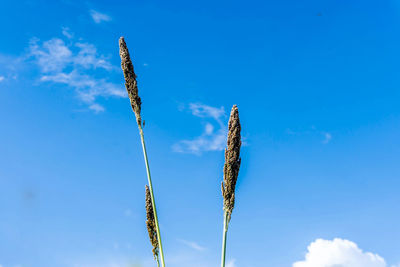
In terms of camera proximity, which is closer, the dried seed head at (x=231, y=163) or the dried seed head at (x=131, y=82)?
the dried seed head at (x=231, y=163)

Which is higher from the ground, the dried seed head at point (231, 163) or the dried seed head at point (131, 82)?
the dried seed head at point (131, 82)

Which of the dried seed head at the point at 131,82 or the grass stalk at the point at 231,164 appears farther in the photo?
the dried seed head at the point at 131,82

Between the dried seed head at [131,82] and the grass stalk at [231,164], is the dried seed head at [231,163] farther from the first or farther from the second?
the dried seed head at [131,82]

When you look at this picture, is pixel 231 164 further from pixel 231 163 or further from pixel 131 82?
pixel 131 82

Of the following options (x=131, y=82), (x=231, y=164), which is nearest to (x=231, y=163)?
(x=231, y=164)

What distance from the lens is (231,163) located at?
13.6ft

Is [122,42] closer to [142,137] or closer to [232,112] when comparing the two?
[142,137]

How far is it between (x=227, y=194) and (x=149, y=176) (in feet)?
2.64

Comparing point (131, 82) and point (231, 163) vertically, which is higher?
point (131, 82)

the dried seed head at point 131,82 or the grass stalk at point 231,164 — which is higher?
the dried seed head at point 131,82

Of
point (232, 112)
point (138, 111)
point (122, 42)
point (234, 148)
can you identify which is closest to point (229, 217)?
point (234, 148)

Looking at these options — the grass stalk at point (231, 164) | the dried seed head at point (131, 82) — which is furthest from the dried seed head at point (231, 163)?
the dried seed head at point (131, 82)

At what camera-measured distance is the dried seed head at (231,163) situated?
4.13 m

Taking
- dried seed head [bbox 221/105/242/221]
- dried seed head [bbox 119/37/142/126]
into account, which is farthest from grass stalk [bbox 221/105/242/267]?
dried seed head [bbox 119/37/142/126]
